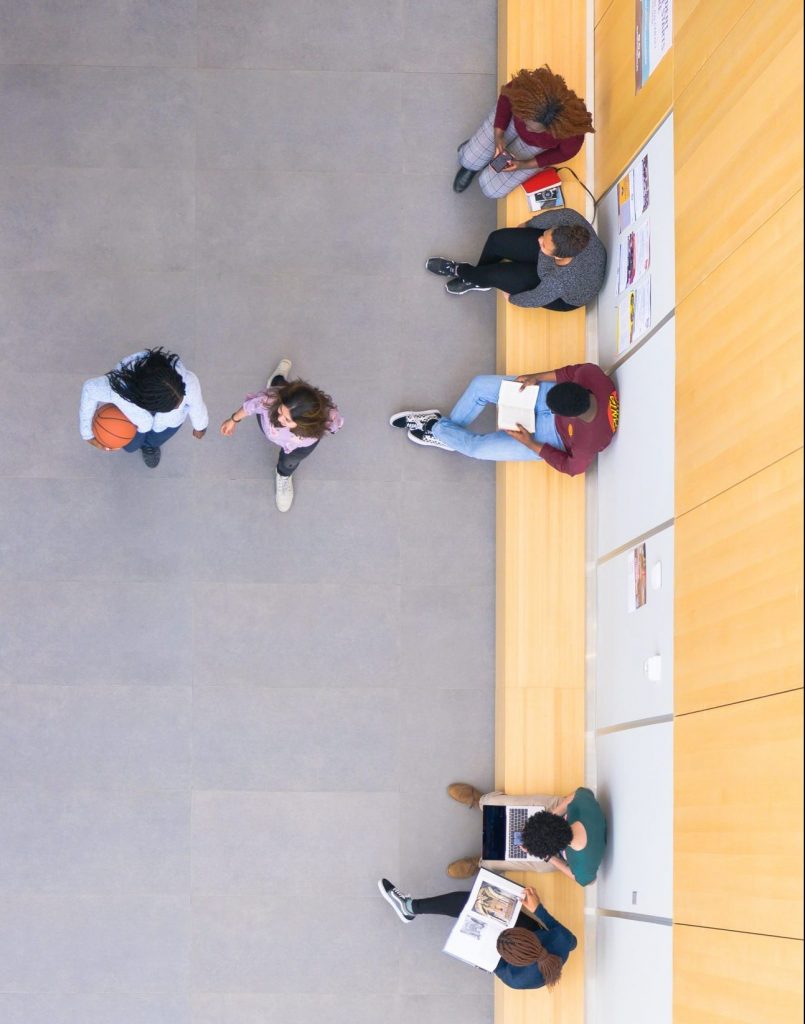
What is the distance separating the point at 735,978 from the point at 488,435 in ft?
8.16

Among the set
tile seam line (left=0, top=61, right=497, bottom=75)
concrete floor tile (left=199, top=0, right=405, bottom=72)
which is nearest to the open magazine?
tile seam line (left=0, top=61, right=497, bottom=75)

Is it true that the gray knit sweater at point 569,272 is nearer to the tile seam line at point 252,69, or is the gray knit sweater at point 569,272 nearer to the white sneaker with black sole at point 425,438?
the white sneaker with black sole at point 425,438

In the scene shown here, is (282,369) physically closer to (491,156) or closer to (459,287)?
(459,287)

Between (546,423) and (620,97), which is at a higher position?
(620,97)

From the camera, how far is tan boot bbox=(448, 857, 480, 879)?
4.17 m

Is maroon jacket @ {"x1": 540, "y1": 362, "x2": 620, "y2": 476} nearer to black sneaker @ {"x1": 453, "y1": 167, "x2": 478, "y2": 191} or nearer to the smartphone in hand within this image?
the smartphone in hand

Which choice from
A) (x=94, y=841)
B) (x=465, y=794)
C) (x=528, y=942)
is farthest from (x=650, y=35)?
(x=94, y=841)

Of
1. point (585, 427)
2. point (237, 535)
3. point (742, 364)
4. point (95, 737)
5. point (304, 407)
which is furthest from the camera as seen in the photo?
point (237, 535)

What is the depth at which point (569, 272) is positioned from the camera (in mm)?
3994

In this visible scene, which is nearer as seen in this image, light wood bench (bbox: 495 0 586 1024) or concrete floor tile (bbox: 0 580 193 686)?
light wood bench (bbox: 495 0 586 1024)

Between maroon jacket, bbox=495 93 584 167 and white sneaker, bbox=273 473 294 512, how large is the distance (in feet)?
6.61

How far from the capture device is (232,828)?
4262 mm

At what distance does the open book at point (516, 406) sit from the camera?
13.3ft

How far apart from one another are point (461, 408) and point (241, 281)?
1364 millimetres
